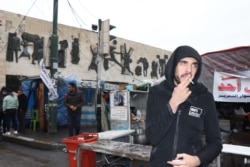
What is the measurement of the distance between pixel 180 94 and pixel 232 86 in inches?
249

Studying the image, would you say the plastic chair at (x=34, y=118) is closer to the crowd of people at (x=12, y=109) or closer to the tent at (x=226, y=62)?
the crowd of people at (x=12, y=109)

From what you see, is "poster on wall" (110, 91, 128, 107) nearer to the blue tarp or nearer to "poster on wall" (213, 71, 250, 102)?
"poster on wall" (213, 71, 250, 102)

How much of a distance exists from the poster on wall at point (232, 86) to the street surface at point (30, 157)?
4.37 meters

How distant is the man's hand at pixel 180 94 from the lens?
201 centimetres

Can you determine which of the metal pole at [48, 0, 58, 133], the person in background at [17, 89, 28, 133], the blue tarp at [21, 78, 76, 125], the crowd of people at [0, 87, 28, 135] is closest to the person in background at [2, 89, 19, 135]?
the crowd of people at [0, 87, 28, 135]

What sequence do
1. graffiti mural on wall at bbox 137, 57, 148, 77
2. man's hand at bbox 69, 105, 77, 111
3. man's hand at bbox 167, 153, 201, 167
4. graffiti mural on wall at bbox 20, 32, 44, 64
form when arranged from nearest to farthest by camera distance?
man's hand at bbox 167, 153, 201, 167 < man's hand at bbox 69, 105, 77, 111 < graffiti mural on wall at bbox 20, 32, 44, 64 < graffiti mural on wall at bbox 137, 57, 148, 77

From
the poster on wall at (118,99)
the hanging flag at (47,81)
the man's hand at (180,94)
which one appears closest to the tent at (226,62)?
the poster on wall at (118,99)

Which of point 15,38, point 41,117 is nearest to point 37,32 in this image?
point 15,38

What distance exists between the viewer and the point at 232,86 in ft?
25.9

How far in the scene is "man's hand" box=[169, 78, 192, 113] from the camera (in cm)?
201

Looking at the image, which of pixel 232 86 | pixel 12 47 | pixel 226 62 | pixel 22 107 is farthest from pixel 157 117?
pixel 12 47

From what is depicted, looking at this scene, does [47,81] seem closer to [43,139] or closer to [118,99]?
[43,139]

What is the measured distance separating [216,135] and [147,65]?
2758 centimetres

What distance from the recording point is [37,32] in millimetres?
20469
